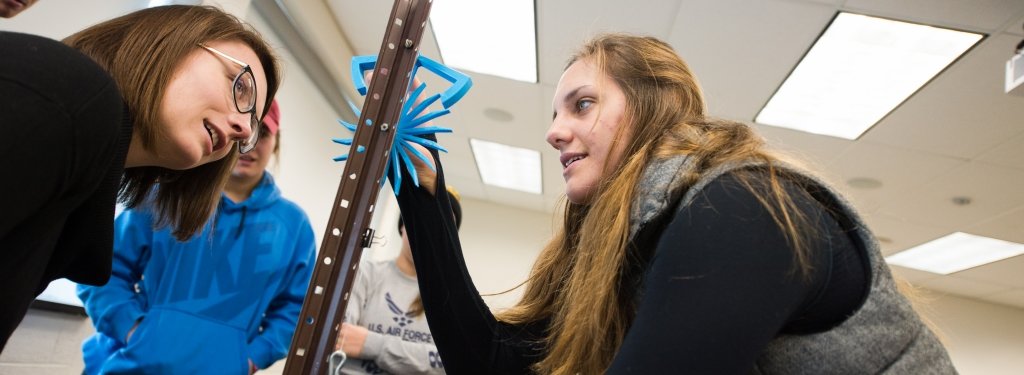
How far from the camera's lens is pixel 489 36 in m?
3.28

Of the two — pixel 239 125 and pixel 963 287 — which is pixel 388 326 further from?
pixel 963 287

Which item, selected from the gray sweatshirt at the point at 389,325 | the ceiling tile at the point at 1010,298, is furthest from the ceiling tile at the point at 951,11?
the ceiling tile at the point at 1010,298

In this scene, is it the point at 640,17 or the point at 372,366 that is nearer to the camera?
the point at 372,366

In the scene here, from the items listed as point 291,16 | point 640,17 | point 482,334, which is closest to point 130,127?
point 482,334

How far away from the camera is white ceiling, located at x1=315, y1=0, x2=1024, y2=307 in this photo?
2.63m

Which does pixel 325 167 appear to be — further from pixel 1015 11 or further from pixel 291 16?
pixel 1015 11

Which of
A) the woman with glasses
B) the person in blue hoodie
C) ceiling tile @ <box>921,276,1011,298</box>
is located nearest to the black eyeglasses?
the woman with glasses

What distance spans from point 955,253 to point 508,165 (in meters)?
4.11

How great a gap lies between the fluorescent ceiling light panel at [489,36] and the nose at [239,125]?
2.08m

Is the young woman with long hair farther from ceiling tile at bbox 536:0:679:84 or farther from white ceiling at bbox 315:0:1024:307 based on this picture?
ceiling tile at bbox 536:0:679:84

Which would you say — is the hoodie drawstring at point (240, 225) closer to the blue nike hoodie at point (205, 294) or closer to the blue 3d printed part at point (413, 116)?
the blue nike hoodie at point (205, 294)

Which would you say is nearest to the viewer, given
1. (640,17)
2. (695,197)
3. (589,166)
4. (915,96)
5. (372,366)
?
(695,197)

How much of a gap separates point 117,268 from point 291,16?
6.90ft

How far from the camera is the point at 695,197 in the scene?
0.63 m
